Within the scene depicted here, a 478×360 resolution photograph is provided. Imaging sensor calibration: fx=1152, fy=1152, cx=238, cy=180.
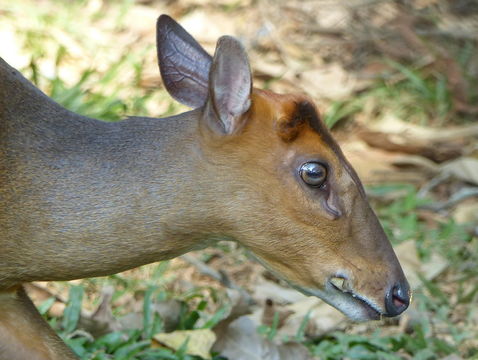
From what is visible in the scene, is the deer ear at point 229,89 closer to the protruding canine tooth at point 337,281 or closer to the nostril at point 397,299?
the protruding canine tooth at point 337,281

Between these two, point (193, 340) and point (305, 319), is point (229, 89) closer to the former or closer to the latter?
point (193, 340)

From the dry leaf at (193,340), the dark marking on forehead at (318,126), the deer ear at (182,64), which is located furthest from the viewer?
the dry leaf at (193,340)

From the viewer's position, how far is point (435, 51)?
873 centimetres

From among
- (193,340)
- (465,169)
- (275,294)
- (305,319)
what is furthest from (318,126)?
(465,169)

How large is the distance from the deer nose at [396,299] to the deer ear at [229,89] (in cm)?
84

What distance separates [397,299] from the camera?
431 cm

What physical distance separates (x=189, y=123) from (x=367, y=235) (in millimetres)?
786

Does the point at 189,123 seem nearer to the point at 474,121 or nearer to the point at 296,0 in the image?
the point at 474,121

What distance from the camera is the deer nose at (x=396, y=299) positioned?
428 cm

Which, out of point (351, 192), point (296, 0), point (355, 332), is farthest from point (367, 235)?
point (296, 0)

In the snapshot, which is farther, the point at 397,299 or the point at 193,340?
the point at 193,340

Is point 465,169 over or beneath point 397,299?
over

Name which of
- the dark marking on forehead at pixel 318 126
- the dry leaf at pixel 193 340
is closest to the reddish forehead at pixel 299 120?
the dark marking on forehead at pixel 318 126

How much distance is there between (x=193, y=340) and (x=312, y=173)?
4.09 feet
